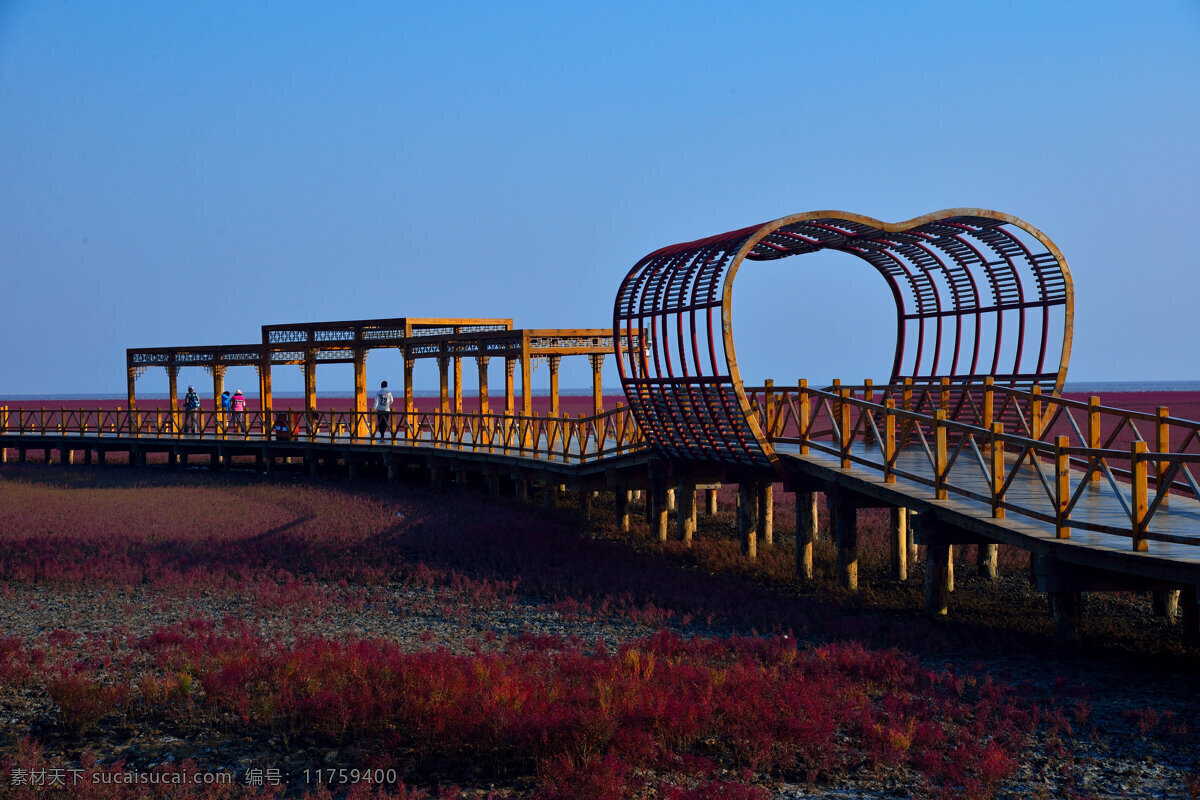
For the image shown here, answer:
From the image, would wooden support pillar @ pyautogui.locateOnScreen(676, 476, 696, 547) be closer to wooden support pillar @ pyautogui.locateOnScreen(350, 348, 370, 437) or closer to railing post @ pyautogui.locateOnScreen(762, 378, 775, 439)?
railing post @ pyautogui.locateOnScreen(762, 378, 775, 439)

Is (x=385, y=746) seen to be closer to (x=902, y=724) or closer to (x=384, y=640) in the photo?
(x=384, y=640)

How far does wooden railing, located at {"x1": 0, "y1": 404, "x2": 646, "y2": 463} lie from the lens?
20203mm

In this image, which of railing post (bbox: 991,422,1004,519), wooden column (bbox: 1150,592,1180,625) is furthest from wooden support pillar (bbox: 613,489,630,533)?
railing post (bbox: 991,422,1004,519)

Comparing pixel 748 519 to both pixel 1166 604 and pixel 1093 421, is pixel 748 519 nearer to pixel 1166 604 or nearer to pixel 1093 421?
pixel 1093 421

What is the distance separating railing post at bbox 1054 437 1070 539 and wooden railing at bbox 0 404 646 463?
30.0 feet

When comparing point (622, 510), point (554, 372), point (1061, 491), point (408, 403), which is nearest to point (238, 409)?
point (408, 403)

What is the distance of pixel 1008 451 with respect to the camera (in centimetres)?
1634

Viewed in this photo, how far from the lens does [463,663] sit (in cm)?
973

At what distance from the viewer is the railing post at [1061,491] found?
9730mm

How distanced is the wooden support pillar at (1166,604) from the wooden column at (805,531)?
4.34m

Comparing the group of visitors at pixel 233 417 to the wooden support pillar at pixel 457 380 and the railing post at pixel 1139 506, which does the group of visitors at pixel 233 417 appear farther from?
the railing post at pixel 1139 506

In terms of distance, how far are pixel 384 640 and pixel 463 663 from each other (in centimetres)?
174

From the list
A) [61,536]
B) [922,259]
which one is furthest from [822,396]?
[61,536]

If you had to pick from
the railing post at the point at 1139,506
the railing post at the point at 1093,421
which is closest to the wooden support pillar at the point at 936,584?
the railing post at the point at 1093,421
